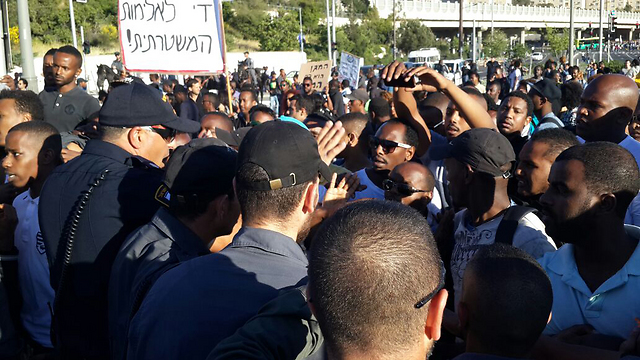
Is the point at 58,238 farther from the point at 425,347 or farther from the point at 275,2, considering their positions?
the point at 275,2

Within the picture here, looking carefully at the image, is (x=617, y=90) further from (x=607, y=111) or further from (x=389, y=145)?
(x=389, y=145)

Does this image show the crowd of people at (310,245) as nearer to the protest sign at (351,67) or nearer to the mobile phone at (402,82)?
the mobile phone at (402,82)

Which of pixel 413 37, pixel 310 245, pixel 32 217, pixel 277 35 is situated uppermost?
pixel 277 35

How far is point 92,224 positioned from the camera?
119 inches

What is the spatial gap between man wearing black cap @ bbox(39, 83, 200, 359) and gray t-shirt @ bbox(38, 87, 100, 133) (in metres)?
2.69

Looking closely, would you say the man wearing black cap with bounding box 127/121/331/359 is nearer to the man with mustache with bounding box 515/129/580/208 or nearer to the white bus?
the man with mustache with bounding box 515/129/580/208

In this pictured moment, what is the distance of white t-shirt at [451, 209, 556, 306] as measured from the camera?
310 centimetres

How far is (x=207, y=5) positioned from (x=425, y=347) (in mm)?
6168

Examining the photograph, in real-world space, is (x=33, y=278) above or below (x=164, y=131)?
below

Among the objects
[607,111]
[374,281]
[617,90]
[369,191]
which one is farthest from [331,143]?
[617,90]

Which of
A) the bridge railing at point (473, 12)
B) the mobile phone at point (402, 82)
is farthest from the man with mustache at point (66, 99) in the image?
the bridge railing at point (473, 12)

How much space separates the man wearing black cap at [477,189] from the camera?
335 cm

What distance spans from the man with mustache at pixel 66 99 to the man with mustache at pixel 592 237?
14.2 ft

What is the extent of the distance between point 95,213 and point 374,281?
6.02 feet
